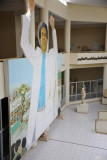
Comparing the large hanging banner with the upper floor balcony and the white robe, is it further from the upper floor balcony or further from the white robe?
the upper floor balcony

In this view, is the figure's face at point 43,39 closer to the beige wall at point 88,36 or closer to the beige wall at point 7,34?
the beige wall at point 7,34

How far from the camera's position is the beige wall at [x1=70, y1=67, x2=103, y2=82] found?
22984mm

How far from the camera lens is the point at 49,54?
1098cm

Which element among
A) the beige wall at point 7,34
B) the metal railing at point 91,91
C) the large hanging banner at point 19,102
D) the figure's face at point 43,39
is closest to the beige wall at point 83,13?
the beige wall at point 7,34

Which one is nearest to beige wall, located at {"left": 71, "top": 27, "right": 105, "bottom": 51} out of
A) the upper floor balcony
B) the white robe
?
the upper floor balcony

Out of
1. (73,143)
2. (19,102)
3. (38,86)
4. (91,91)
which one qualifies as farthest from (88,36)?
(19,102)

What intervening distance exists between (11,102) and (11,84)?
706 mm

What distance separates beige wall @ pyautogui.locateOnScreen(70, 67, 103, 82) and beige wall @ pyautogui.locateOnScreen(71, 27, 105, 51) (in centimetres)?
276

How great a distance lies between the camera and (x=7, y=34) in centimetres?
1268

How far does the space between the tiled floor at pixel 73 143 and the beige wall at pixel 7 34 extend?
253 inches

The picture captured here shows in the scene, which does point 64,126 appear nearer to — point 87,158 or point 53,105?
point 53,105

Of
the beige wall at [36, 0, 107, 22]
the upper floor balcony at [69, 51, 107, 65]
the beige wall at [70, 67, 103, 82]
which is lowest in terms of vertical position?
the beige wall at [70, 67, 103, 82]

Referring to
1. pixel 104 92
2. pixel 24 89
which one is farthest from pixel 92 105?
pixel 24 89

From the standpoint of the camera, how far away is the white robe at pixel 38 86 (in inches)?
315
